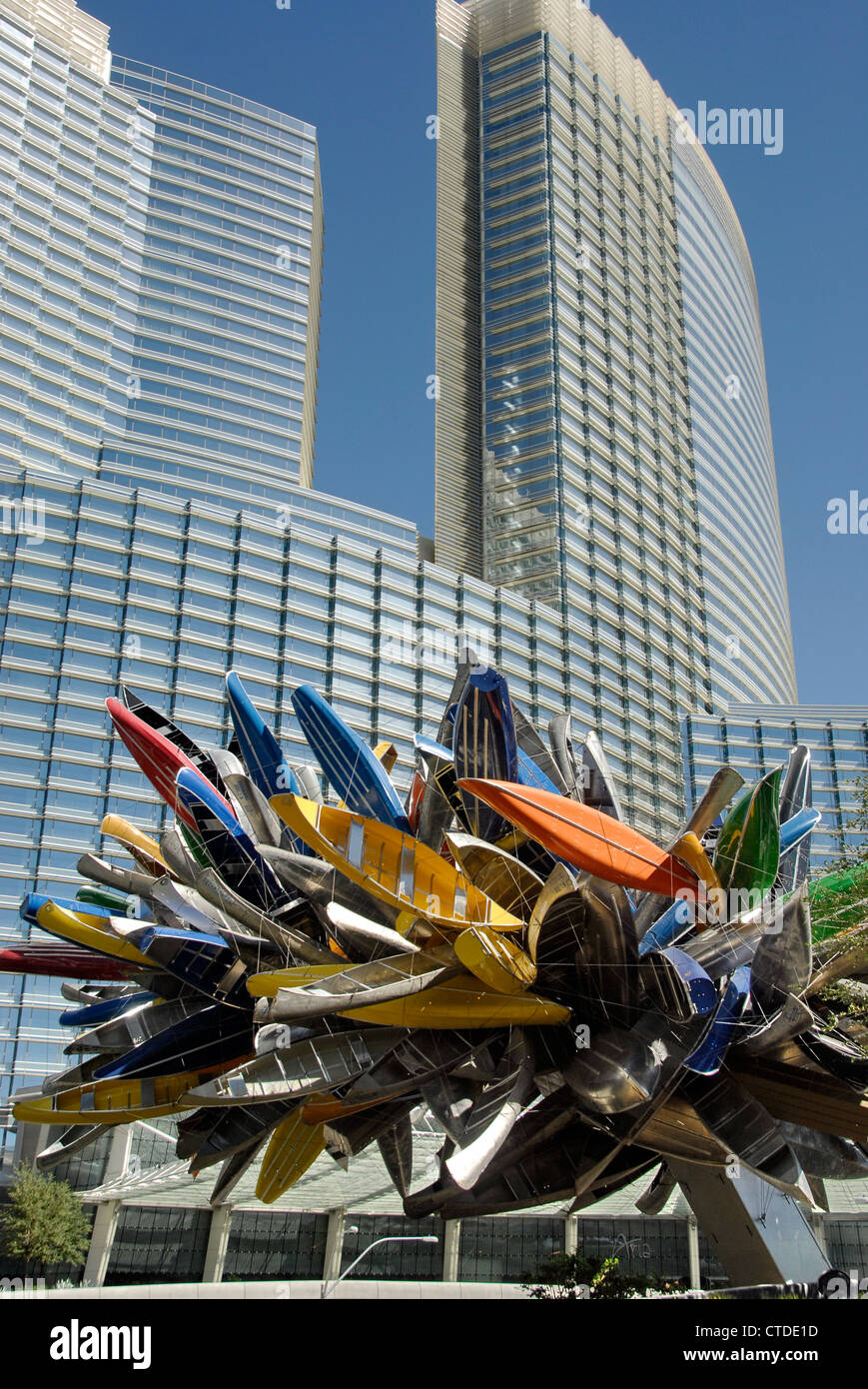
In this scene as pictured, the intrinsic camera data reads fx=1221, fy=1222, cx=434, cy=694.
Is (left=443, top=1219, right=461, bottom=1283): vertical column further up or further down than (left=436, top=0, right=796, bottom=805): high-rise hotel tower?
further down

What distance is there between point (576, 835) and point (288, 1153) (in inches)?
331

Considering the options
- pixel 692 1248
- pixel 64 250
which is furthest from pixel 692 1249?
pixel 64 250

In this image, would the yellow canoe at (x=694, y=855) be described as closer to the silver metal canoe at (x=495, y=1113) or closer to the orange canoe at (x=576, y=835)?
the orange canoe at (x=576, y=835)

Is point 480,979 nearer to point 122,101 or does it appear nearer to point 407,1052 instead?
point 407,1052

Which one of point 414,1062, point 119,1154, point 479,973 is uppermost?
point 479,973

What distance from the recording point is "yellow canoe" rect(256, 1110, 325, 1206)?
19156 millimetres

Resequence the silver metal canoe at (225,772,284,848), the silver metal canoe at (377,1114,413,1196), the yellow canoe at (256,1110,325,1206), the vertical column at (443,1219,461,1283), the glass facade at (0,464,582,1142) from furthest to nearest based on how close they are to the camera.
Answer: the glass facade at (0,464,582,1142)
the vertical column at (443,1219,461,1283)
the silver metal canoe at (377,1114,413,1196)
the yellow canoe at (256,1110,325,1206)
the silver metal canoe at (225,772,284,848)

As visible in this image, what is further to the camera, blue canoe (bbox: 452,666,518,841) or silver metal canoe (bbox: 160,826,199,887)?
silver metal canoe (bbox: 160,826,199,887)

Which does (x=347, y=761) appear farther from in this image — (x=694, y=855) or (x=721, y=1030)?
(x=721, y=1030)

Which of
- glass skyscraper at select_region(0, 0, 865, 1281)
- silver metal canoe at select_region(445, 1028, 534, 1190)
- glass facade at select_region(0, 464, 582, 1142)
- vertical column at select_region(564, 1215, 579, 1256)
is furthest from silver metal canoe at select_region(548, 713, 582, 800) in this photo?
glass facade at select_region(0, 464, 582, 1142)

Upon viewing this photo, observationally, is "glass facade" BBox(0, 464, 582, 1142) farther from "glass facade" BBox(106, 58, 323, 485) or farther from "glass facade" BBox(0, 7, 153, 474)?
"glass facade" BBox(0, 7, 153, 474)

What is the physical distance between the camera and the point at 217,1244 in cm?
3575

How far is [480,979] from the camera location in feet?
52.1

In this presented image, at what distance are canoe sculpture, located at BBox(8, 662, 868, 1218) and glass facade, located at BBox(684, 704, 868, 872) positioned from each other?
194 ft
